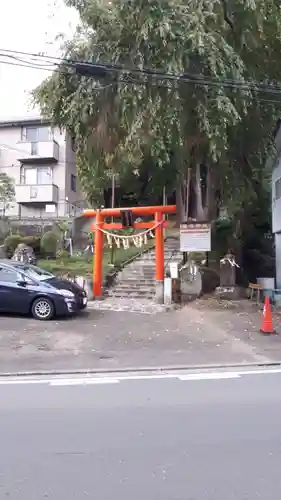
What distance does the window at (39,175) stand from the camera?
3469 centimetres

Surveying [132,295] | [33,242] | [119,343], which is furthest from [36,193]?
[119,343]

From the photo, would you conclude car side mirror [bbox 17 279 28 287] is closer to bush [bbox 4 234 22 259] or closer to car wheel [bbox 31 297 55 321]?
car wheel [bbox 31 297 55 321]

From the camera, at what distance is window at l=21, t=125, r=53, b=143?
34.2m

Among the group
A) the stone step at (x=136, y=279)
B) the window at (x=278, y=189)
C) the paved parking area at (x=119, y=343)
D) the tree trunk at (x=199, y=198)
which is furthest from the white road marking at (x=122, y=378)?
the tree trunk at (x=199, y=198)

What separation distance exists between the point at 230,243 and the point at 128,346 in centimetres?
1087

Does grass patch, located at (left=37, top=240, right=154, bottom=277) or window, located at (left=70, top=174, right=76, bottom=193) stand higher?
window, located at (left=70, top=174, right=76, bottom=193)

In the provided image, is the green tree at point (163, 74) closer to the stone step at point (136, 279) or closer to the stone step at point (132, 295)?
the stone step at point (132, 295)

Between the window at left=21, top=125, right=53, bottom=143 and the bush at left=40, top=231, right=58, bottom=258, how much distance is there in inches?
392

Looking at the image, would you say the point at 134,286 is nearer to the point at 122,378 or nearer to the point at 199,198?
the point at 199,198

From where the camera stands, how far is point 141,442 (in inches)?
192

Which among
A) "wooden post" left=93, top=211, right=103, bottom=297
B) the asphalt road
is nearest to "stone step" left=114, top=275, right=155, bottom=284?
"wooden post" left=93, top=211, right=103, bottom=297

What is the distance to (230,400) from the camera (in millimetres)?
6461

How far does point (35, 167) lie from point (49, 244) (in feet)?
32.4

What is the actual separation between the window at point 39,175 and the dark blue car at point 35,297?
68.7 ft
